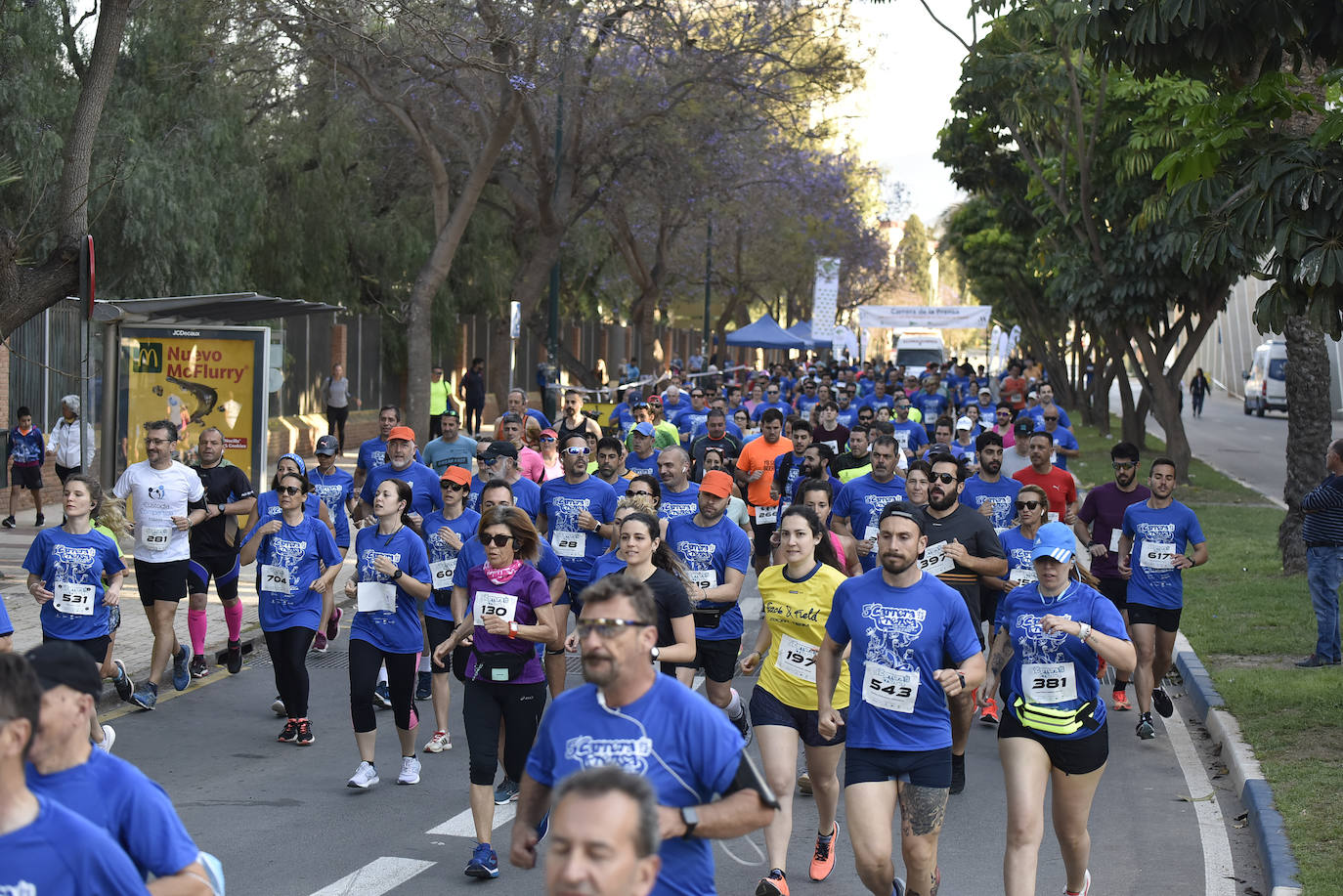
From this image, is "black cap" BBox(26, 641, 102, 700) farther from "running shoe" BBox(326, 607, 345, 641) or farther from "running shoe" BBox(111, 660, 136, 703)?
"running shoe" BBox(326, 607, 345, 641)

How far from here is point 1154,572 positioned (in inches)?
400

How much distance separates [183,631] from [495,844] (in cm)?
590

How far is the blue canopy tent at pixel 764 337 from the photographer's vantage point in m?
45.3

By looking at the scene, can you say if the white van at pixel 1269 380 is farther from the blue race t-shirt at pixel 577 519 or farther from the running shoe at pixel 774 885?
Answer: the running shoe at pixel 774 885

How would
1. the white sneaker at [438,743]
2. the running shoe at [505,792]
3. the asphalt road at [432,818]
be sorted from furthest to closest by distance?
the white sneaker at [438,743]
the running shoe at [505,792]
the asphalt road at [432,818]

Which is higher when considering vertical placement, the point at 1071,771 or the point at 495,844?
the point at 1071,771

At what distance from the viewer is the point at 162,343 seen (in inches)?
631

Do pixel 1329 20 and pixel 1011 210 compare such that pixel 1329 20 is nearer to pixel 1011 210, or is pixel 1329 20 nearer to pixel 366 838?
pixel 366 838

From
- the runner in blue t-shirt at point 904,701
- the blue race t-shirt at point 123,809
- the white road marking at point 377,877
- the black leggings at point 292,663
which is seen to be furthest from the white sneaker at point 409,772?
the blue race t-shirt at point 123,809

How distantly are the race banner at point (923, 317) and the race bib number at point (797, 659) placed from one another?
127ft

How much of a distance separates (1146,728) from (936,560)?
7.64 ft

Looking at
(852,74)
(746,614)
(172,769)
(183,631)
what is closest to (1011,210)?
(852,74)

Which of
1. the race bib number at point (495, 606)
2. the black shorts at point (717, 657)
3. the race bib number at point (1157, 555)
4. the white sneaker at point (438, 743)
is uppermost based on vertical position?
the race bib number at point (495, 606)

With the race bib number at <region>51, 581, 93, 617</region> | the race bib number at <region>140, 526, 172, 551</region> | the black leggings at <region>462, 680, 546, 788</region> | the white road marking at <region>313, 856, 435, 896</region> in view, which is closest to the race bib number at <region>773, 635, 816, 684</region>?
the black leggings at <region>462, 680, 546, 788</region>
